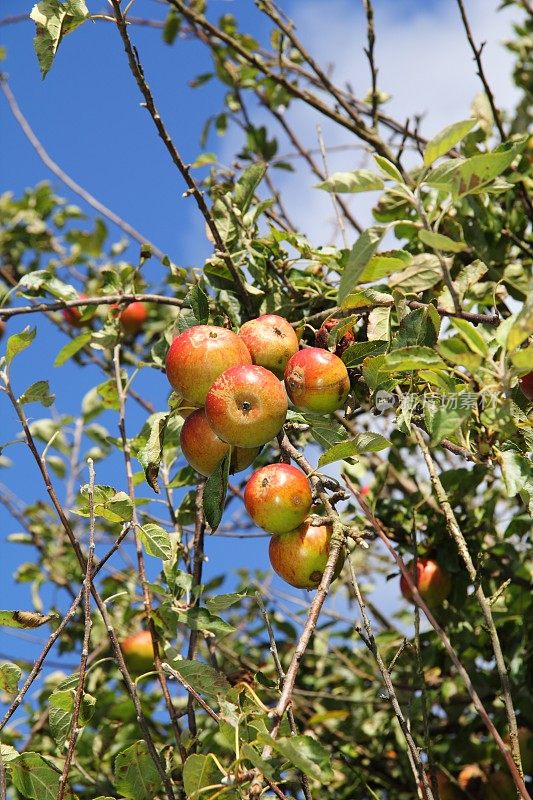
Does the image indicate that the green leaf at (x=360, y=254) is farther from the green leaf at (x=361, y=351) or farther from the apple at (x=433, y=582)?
the apple at (x=433, y=582)

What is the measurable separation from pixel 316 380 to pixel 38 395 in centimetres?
63

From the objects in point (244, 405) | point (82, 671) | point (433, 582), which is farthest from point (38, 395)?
point (433, 582)

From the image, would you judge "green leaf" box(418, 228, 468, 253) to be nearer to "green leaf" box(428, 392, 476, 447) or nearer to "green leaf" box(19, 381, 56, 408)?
"green leaf" box(428, 392, 476, 447)

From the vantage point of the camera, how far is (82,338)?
2.09 meters

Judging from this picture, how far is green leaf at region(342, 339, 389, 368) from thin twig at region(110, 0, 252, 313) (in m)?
0.36

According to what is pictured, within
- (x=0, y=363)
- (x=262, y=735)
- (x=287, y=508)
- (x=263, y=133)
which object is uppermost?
(x=263, y=133)

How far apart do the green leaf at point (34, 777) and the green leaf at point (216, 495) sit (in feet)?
1.61

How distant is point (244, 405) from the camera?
4.47ft

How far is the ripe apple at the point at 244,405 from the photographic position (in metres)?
1.37

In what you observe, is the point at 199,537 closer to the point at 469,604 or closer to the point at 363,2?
the point at 469,604

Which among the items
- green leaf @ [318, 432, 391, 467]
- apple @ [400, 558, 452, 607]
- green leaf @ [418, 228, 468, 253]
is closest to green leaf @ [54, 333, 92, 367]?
green leaf @ [318, 432, 391, 467]

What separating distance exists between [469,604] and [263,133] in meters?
2.02

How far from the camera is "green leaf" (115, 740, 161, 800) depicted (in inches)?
57.1

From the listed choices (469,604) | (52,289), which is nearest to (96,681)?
(469,604)
